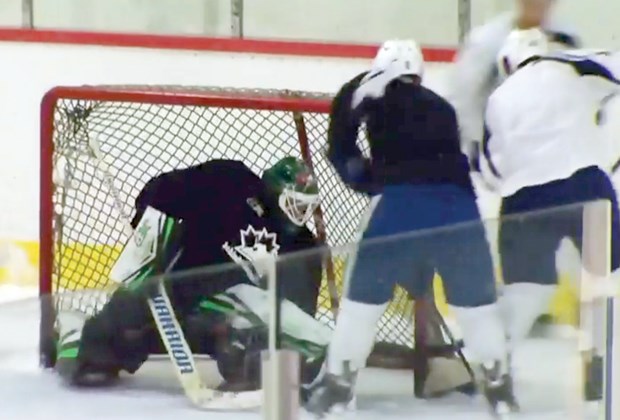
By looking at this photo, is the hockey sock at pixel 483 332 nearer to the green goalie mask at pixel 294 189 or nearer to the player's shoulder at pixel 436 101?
the player's shoulder at pixel 436 101

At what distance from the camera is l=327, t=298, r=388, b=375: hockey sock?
218 centimetres

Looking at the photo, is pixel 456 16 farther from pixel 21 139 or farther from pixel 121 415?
pixel 121 415

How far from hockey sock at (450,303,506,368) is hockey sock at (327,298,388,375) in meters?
0.13

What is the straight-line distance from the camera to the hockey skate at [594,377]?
1.78 meters

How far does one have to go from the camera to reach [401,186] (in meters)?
2.20

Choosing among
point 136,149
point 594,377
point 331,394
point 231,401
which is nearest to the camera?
point 594,377

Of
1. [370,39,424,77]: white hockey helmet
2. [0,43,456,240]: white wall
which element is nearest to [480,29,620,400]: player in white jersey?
[370,39,424,77]: white hockey helmet

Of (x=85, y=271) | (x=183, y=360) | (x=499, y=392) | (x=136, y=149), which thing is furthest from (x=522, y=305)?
(x=136, y=149)

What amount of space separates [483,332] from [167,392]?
0.64m

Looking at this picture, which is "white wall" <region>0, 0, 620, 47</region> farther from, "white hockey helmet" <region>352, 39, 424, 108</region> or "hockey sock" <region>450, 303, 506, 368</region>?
"hockey sock" <region>450, 303, 506, 368</region>

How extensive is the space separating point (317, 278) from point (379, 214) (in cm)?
42

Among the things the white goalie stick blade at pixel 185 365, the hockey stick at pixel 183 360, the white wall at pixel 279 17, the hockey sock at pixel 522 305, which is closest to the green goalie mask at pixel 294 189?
the hockey stick at pixel 183 360

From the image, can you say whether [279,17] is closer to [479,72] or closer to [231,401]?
[479,72]

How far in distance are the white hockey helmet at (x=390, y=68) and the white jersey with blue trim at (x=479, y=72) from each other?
0.13m
